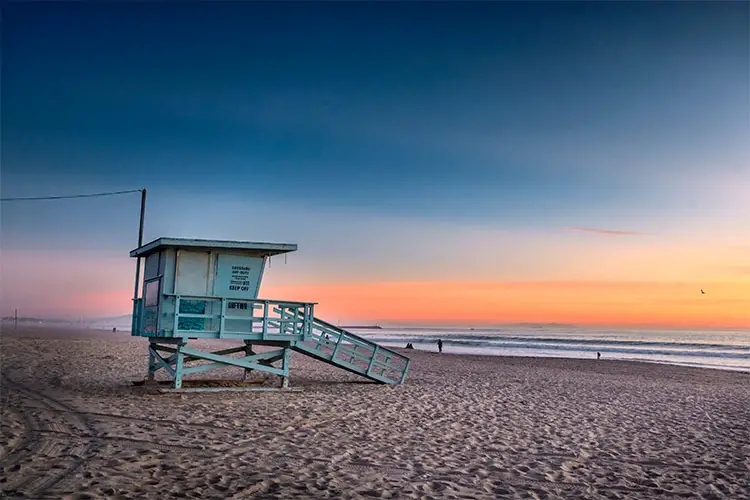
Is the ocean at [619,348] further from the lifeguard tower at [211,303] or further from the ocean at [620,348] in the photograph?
the lifeguard tower at [211,303]

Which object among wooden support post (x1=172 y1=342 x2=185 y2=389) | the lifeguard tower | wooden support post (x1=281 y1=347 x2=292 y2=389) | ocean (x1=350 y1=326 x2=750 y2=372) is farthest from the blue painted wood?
ocean (x1=350 y1=326 x2=750 y2=372)

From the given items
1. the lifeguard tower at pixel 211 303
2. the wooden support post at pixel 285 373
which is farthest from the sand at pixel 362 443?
the lifeguard tower at pixel 211 303

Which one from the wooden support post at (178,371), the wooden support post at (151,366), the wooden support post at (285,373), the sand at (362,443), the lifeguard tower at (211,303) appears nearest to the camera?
the sand at (362,443)

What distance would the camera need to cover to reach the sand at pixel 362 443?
7.20m

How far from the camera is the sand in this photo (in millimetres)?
7203

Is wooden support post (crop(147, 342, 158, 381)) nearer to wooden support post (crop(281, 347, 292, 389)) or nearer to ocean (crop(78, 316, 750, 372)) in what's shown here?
wooden support post (crop(281, 347, 292, 389))

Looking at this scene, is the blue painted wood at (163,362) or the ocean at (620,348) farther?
the ocean at (620,348)

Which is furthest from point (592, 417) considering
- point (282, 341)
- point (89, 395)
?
point (89, 395)

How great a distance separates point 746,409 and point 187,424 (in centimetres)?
1396

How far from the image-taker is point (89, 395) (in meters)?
13.8

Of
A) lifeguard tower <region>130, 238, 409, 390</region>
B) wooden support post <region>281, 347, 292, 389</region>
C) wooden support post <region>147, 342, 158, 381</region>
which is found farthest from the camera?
wooden support post <region>147, 342, 158, 381</region>

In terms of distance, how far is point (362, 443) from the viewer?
9.66m

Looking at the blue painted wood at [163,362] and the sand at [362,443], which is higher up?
the blue painted wood at [163,362]

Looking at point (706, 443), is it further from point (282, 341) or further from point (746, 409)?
point (282, 341)
